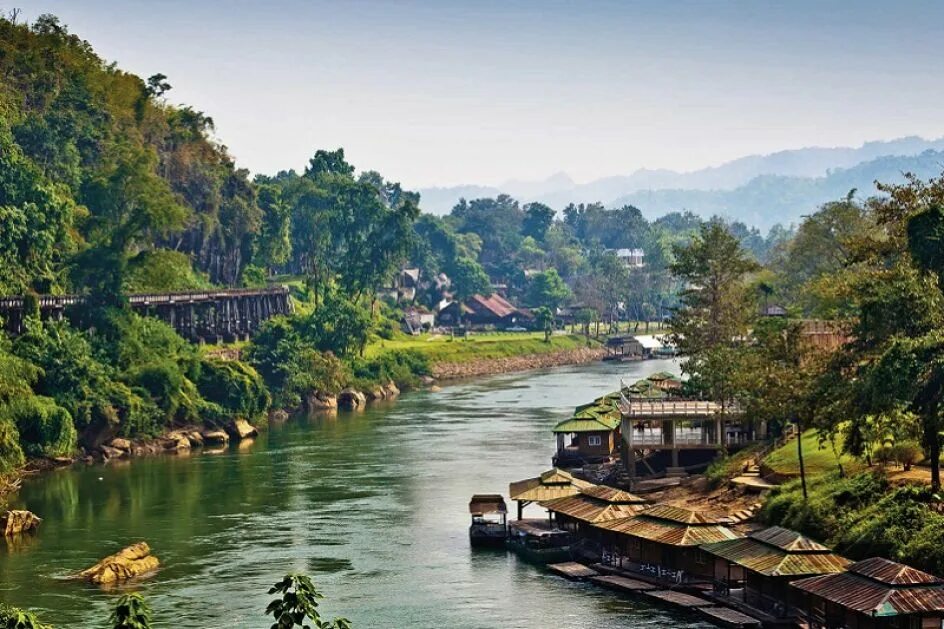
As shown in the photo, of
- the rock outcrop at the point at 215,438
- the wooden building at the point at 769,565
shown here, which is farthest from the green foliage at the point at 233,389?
the wooden building at the point at 769,565

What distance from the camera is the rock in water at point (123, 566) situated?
6203cm

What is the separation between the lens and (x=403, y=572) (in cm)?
6312

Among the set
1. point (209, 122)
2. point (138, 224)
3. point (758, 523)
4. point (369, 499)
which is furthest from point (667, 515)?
point (209, 122)

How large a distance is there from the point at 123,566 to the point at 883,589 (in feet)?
103

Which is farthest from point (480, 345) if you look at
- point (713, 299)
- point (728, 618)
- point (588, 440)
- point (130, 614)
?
point (130, 614)

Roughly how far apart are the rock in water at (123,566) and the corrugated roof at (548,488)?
1652cm

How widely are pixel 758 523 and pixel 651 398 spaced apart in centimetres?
1785

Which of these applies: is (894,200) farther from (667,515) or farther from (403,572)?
(403,572)

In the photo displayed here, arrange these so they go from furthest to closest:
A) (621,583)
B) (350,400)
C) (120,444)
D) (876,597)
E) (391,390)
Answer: (391,390) < (350,400) < (120,444) < (621,583) < (876,597)

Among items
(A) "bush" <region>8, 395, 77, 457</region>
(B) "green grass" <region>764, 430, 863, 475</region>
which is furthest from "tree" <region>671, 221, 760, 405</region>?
(A) "bush" <region>8, 395, 77, 457</region>

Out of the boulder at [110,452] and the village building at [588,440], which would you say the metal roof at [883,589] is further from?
the boulder at [110,452]

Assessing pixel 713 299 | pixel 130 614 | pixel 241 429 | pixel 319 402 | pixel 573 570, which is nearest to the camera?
pixel 130 614

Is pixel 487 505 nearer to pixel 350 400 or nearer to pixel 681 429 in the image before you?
pixel 681 429

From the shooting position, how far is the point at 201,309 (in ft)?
449
